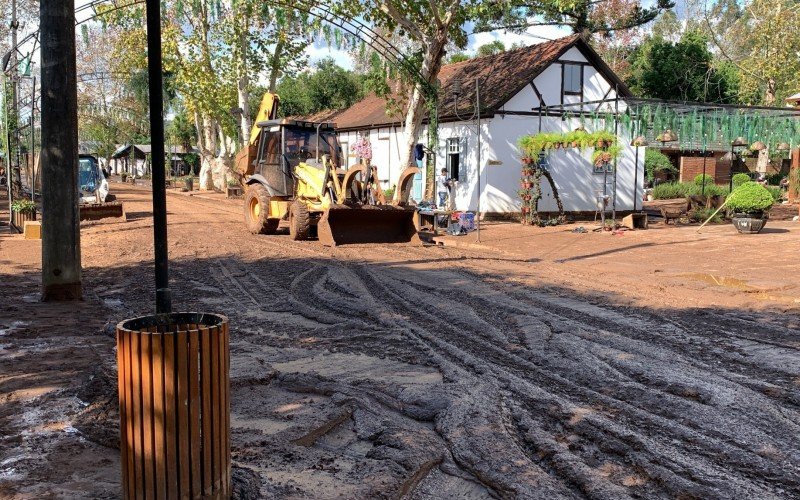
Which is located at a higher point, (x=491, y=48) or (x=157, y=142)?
(x=491, y=48)

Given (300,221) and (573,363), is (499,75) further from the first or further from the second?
(573,363)

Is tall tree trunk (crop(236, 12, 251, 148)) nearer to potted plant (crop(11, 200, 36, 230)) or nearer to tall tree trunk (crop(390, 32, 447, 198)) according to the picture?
tall tree trunk (crop(390, 32, 447, 198))

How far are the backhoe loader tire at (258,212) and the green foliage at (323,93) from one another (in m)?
29.9

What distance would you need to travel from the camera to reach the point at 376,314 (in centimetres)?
855

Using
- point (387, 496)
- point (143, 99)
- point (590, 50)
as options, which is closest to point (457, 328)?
point (387, 496)

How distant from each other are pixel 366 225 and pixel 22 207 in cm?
909

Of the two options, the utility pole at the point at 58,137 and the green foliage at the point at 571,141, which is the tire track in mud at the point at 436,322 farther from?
the green foliage at the point at 571,141

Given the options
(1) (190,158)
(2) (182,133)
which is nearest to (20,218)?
(1) (190,158)

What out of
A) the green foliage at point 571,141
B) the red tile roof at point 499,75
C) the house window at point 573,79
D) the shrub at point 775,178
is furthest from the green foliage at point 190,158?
the green foliage at point 571,141

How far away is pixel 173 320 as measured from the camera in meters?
3.88

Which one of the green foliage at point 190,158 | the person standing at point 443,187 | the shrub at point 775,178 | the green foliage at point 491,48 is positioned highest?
the green foliage at point 491,48

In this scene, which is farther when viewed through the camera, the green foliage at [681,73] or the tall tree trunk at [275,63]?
the green foliage at [681,73]

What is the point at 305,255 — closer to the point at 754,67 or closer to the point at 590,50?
the point at 590,50

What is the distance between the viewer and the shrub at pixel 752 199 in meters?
18.5
